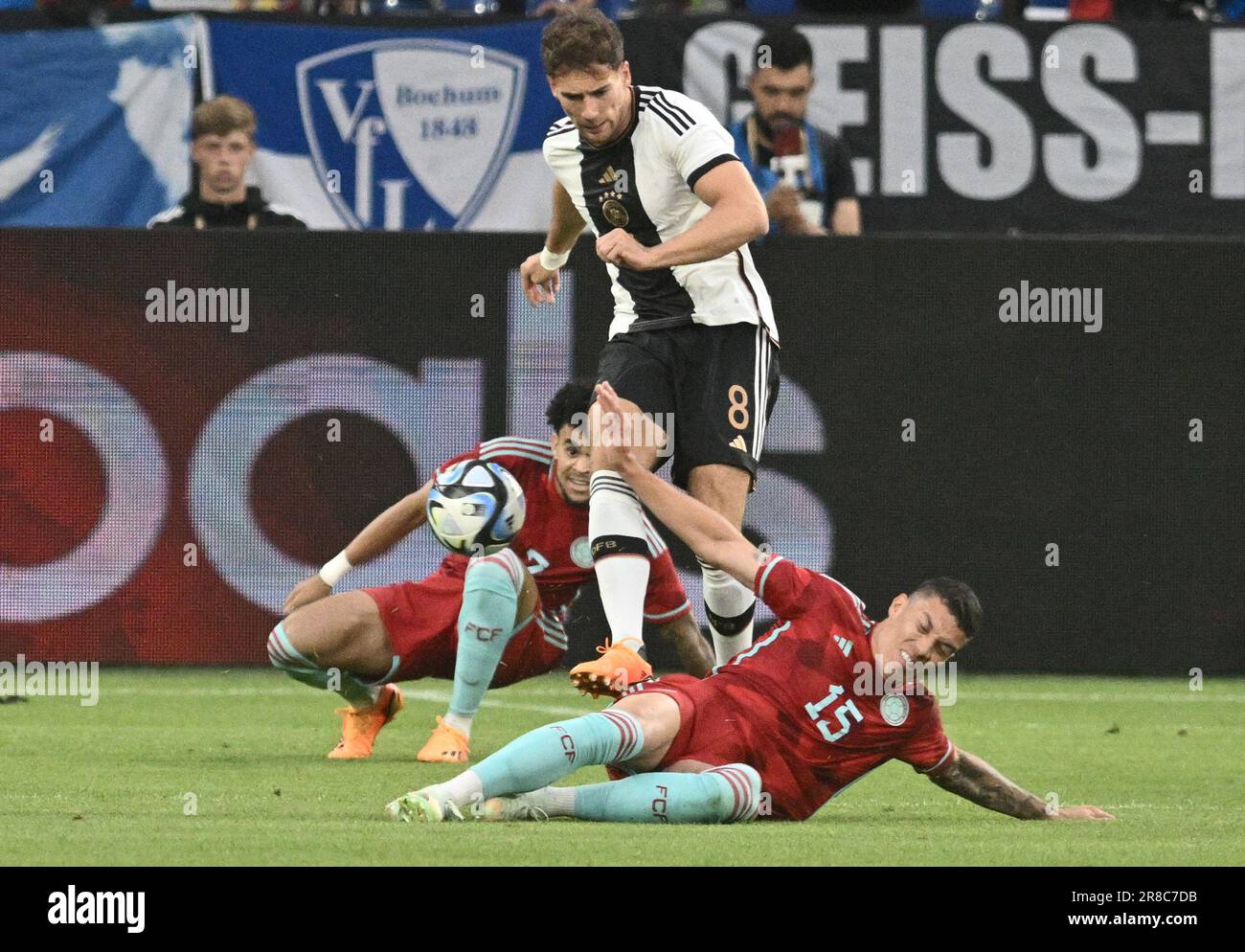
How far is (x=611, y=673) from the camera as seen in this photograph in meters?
5.64

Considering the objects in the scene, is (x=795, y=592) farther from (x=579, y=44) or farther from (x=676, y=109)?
(x=579, y=44)

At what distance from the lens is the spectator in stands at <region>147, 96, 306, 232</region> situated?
10.5 metres

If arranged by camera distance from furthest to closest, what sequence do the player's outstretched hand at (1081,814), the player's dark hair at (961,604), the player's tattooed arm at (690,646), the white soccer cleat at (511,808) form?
the player's tattooed arm at (690,646)
the player's outstretched hand at (1081,814)
the player's dark hair at (961,604)
the white soccer cleat at (511,808)

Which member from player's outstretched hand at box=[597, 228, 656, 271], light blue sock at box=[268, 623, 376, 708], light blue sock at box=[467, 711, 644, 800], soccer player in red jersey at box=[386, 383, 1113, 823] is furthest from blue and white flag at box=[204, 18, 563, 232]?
light blue sock at box=[467, 711, 644, 800]

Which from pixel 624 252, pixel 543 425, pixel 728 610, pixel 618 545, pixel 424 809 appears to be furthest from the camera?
pixel 543 425

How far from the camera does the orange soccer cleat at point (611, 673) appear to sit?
562 centimetres

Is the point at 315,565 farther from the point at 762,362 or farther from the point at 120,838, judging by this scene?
the point at 120,838

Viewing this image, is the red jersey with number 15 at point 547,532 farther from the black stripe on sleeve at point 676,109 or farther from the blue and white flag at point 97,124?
the blue and white flag at point 97,124

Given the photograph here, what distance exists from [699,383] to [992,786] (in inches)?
61.9

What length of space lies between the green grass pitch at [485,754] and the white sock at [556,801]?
0.06m

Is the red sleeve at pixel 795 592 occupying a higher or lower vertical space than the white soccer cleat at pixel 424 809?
higher

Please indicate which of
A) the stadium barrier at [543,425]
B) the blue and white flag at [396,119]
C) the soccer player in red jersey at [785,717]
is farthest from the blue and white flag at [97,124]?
the soccer player in red jersey at [785,717]

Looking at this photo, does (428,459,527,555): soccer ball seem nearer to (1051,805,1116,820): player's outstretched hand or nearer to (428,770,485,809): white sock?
(428,770,485,809): white sock

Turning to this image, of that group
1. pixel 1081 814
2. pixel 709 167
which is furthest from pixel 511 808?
pixel 709 167
